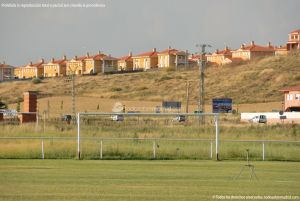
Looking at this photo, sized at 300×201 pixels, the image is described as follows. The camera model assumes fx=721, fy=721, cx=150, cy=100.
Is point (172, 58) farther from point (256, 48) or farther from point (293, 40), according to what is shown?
point (293, 40)

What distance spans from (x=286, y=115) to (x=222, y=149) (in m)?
39.6

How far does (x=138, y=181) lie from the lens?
21016 millimetres

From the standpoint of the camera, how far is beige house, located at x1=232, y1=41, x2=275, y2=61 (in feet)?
586

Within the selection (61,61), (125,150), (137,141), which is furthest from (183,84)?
(125,150)

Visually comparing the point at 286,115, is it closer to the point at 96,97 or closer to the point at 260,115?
the point at 260,115

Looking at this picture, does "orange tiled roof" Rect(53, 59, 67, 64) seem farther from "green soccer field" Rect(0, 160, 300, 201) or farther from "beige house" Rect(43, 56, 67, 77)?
"green soccer field" Rect(0, 160, 300, 201)

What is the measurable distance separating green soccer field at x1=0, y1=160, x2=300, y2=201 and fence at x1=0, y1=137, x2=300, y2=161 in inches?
129

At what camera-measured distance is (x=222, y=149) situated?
34219 millimetres

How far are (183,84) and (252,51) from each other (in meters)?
57.2

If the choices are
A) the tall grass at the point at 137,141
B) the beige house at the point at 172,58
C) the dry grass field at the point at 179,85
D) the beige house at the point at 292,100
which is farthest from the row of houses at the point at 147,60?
the tall grass at the point at 137,141

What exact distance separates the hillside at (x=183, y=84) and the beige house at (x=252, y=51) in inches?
1294

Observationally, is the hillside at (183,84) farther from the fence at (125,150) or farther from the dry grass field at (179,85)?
the fence at (125,150)

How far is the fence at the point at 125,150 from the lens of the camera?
32.7m

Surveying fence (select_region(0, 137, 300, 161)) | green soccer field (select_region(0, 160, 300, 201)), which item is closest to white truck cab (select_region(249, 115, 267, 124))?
fence (select_region(0, 137, 300, 161))
